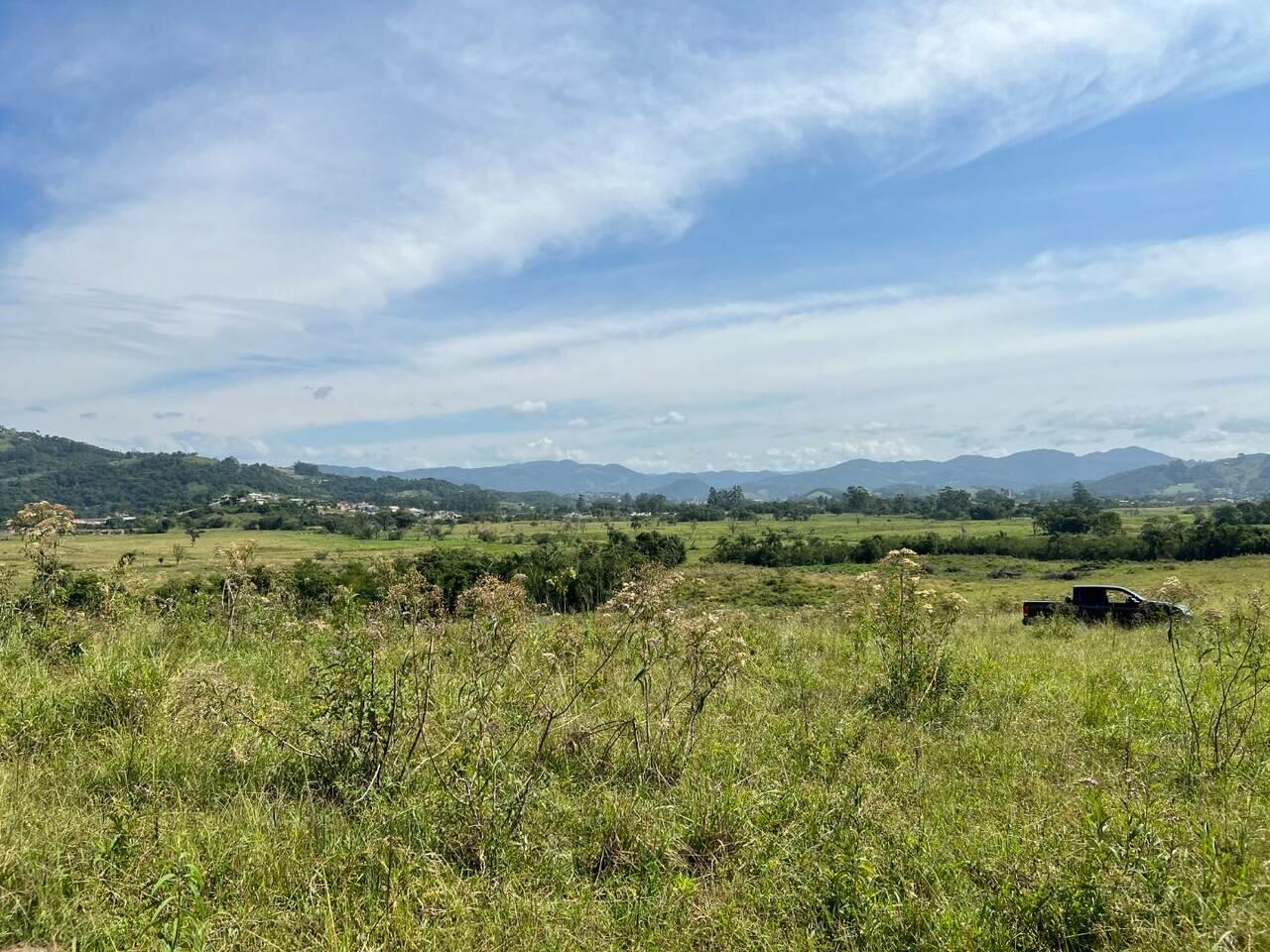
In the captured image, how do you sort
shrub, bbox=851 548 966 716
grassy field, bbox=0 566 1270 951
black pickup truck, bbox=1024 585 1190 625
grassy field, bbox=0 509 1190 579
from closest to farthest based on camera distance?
1. grassy field, bbox=0 566 1270 951
2. shrub, bbox=851 548 966 716
3. black pickup truck, bbox=1024 585 1190 625
4. grassy field, bbox=0 509 1190 579

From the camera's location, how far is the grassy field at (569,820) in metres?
3.38

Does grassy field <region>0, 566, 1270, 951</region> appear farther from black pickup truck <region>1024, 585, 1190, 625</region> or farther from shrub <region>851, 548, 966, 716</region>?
black pickup truck <region>1024, 585, 1190, 625</region>

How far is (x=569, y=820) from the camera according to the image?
4.45m

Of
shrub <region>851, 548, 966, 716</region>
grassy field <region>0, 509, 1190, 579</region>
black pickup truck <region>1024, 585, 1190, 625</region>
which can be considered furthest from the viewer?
grassy field <region>0, 509, 1190, 579</region>

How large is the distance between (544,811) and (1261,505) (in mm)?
136107

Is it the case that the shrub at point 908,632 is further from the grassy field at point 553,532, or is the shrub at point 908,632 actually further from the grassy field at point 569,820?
the grassy field at point 553,532

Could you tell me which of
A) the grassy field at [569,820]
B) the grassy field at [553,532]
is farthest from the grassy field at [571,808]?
the grassy field at [553,532]

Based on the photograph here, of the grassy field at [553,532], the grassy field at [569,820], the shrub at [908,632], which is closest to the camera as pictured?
the grassy field at [569,820]

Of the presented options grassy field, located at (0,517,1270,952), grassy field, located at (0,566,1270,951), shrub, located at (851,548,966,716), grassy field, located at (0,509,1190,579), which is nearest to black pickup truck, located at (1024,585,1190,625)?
shrub, located at (851,548,966,716)

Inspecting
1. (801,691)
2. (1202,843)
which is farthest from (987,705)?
(1202,843)

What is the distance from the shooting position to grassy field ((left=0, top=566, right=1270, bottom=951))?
3379 millimetres

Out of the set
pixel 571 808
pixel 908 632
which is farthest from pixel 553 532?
pixel 571 808

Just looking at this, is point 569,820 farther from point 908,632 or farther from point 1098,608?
point 1098,608

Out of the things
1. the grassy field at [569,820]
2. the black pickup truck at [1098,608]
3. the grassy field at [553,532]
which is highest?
the grassy field at [569,820]
